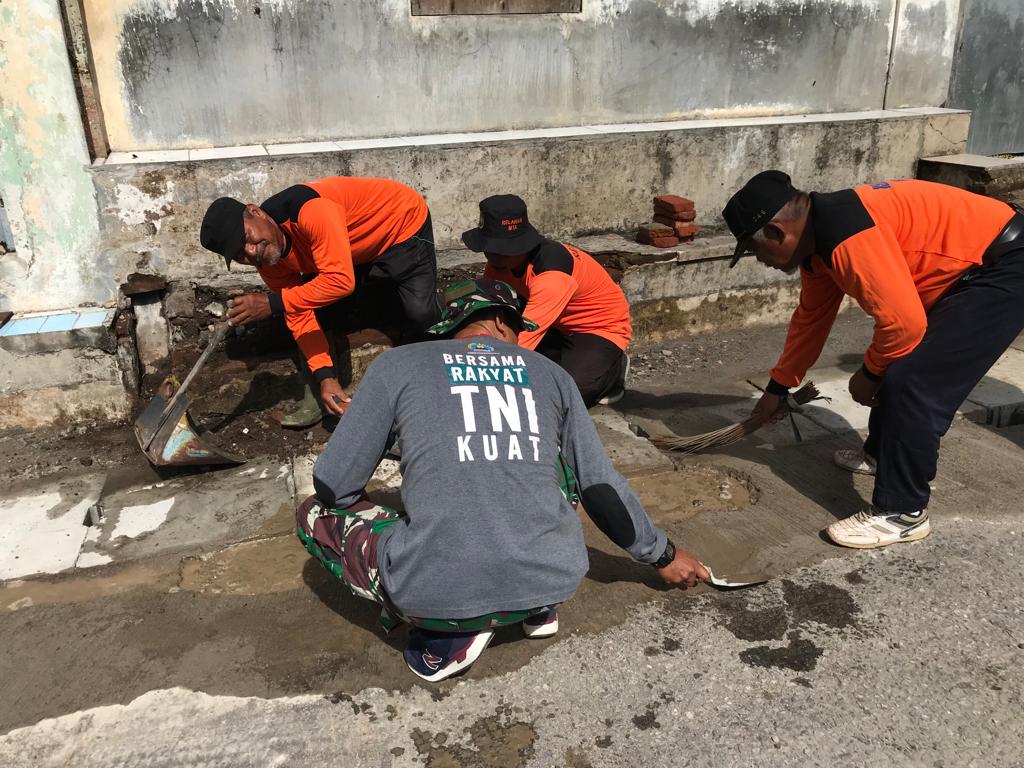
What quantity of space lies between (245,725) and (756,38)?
19.2 ft

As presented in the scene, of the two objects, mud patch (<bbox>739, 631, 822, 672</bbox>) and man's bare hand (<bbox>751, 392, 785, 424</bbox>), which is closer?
mud patch (<bbox>739, 631, 822, 672</bbox>)

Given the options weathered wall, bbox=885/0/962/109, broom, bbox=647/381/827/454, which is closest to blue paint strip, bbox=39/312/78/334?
broom, bbox=647/381/827/454

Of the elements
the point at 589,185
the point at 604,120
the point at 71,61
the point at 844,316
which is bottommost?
the point at 844,316

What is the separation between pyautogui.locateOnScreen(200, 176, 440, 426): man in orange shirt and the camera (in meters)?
3.63

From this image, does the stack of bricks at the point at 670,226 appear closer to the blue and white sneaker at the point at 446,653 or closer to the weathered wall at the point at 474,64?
the weathered wall at the point at 474,64

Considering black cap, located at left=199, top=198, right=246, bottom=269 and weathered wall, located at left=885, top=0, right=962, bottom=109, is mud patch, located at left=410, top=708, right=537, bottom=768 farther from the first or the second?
weathered wall, located at left=885, top=0, right=962, bottom=109

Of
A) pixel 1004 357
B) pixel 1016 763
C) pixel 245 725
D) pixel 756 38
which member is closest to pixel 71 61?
pixel 245 725

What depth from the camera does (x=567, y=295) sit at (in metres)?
3.84

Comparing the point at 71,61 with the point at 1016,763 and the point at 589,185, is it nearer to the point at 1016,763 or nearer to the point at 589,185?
the point at 589,185

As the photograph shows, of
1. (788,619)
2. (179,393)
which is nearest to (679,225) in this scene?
(788,619)

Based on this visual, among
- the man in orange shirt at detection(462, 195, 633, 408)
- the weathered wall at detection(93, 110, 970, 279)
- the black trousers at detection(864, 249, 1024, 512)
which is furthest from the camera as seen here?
the weathered wall at detection(93, 110, 970, 279)

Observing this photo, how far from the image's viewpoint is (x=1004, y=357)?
16.9ft

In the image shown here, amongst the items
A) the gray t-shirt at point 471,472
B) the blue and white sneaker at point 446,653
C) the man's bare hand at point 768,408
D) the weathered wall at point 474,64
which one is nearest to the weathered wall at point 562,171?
the weathered wall at point 474,64

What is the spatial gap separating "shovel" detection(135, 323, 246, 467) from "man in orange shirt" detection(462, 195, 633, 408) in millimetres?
1562
